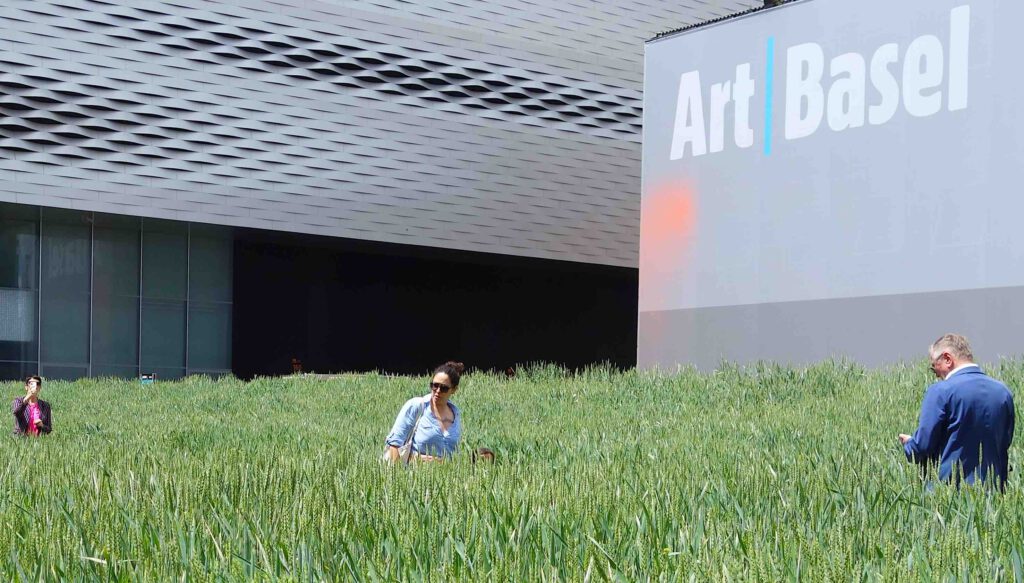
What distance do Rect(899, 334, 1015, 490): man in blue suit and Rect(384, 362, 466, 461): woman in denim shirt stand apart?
3229 millimetres

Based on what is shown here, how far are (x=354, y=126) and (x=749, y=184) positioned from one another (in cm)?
1185

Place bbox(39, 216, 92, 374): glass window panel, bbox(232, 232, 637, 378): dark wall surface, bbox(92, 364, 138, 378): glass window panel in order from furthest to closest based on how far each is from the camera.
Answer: bbox(232, 232, 637, 378): dark wall surface < bbox(92, 364, 138, 378): glass window panel < bbox(39, 216, 92, 374): glass window panel

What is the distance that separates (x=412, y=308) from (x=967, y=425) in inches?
1190

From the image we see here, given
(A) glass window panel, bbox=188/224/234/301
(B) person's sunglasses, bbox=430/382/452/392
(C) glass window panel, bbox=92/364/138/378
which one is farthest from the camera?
(A) glass window panel, bbox=188/224/234/301

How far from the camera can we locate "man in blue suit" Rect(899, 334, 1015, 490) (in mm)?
6324

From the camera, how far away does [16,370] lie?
2883cm

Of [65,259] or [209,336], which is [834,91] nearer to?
[209,336]

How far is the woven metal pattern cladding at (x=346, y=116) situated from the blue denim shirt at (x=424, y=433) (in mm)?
21624

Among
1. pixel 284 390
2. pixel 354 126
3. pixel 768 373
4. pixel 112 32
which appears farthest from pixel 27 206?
pixel 768 373

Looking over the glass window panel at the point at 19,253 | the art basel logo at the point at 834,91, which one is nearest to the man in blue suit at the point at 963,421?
the art basel logo at the point at 834,91

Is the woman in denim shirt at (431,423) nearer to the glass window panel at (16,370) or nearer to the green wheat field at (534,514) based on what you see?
the green wheat field at (534,514)

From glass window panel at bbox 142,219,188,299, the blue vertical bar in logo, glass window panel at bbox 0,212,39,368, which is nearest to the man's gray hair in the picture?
the blue vertical bar in logo

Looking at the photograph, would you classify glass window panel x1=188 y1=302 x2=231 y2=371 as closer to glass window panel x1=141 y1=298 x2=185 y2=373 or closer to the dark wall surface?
glass window panel x1=141 y1=298 x2=185 y2=373

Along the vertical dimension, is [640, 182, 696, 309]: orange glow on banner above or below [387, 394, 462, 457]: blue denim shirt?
above
